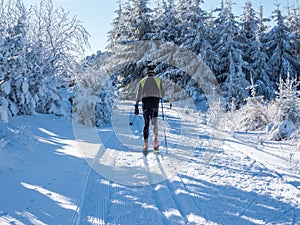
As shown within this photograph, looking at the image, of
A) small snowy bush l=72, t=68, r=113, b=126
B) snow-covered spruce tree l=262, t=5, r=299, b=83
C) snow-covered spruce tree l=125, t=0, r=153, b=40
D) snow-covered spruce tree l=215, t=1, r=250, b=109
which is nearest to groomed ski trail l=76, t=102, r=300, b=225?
small snowy bush l=72, t=68, r=113, b=126

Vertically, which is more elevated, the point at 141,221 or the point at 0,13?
the point at 0,13

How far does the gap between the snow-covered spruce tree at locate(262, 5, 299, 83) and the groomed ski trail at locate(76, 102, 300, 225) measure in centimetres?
2068

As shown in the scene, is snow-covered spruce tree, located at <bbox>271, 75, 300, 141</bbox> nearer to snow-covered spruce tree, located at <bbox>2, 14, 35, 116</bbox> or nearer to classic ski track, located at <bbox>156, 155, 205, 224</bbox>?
classic ski track, located at <bbox>156, 155, 205, 224</bbox>

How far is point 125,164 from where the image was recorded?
5.38 metres

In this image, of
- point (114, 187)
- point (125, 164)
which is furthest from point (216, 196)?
point (125, 164)

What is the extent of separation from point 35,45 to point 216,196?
412 inches

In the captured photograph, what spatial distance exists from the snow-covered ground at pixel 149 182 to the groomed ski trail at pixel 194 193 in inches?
0.4

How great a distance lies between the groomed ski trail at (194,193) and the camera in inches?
120

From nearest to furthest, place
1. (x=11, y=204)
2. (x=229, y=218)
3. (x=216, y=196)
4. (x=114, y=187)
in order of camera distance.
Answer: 1. (x=229, y=218)
2. (x=11, y=204)
3. (x=216, y=196)
4. (x=114, y=187)

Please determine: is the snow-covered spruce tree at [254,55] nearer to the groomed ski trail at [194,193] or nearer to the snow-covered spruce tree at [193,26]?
the snow-covered spruce tree at [193,26]

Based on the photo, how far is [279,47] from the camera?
23.9 meters

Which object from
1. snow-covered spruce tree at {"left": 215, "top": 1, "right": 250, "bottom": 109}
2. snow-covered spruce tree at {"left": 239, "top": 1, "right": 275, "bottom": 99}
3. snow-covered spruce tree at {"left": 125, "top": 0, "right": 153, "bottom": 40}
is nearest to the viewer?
snow-covered spruce tree at {"left": 215, "top": 1, "right": 250, "bottom": 109}

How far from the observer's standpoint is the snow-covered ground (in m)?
3.10

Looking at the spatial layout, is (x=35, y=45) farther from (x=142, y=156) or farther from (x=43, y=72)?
(x=142, y=156)
